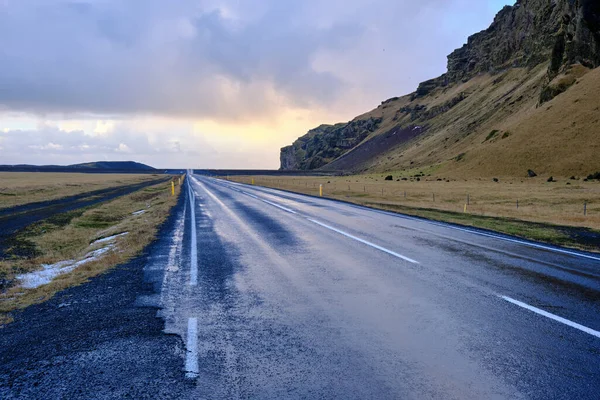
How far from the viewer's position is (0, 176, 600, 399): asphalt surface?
4.34 m

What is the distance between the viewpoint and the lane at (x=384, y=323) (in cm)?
436

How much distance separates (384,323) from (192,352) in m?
2.74

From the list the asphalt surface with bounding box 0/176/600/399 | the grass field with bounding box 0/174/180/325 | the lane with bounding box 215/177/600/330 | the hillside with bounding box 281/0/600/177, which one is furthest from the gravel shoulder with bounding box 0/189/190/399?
the hillside with bounding box 281/0/600/177

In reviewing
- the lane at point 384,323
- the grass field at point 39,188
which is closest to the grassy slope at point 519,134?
the lane at point 384,323

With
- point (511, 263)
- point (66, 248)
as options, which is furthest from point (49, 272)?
point (511, 263)

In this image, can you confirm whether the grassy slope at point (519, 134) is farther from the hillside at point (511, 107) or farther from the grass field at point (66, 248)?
the grass field at point (66, 248)

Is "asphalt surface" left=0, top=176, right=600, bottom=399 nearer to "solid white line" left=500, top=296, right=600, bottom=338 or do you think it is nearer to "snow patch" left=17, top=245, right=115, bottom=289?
"solid white line" left=500, top=296, right=600, bottom=338

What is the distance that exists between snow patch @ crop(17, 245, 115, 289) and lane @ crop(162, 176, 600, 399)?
9.13 feet

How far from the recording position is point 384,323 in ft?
20.0

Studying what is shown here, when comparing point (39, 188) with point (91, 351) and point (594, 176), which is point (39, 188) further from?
point (594, 176)

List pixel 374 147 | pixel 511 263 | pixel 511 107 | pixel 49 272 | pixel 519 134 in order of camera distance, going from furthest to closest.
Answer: pixel 374 147 < pixel 511 107 < pixel 519 134 < pixel 49 272 < pixel 511 263

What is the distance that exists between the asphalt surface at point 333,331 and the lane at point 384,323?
2 cm

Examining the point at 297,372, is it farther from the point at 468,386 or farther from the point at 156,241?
the point at 156,241

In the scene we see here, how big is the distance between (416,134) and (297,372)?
158231mm
